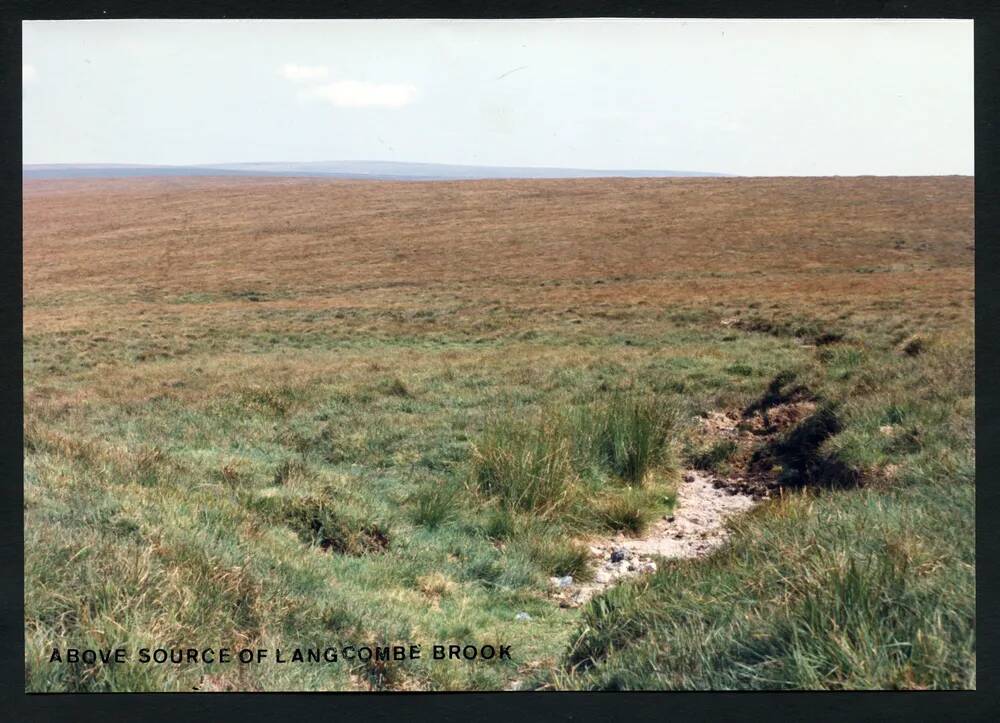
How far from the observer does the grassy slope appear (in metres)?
4.66

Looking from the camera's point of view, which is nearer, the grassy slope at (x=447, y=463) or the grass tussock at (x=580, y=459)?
the grassy slope at (x=447, y=463)

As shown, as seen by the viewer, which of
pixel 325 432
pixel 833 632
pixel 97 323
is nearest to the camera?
pixel 833 632

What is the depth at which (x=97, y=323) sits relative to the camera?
18.7 metres

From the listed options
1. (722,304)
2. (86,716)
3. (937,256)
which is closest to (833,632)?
(86,716)

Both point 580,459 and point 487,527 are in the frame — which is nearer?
point 487,527

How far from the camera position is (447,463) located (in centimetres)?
939

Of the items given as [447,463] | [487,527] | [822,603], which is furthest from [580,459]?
[822,603]

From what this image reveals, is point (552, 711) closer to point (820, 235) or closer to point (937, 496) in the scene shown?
point (937, 496)

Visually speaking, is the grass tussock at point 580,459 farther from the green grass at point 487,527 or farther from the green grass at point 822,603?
the green grass at point 822,603

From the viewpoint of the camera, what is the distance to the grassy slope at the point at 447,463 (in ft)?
15.3

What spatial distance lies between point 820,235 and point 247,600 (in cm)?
→ 3012

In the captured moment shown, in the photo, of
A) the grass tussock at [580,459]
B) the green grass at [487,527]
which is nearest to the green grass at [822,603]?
the green grass at [487,527]

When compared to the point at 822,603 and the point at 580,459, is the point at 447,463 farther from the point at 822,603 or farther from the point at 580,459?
the point at 822,603

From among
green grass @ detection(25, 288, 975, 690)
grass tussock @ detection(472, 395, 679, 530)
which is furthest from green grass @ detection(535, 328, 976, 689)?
grass tussock @ detection(472, 395, 679, 530)
